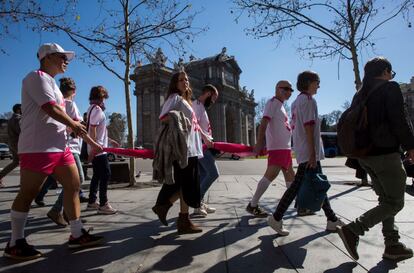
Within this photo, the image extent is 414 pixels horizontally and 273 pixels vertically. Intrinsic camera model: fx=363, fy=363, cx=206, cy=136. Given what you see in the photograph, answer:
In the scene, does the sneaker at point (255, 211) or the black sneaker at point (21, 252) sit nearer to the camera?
the black sneaker at point (21, 252)

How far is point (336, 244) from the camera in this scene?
3.84 meters

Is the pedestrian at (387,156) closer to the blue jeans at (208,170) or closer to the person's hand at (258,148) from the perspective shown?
the person's hand at (258,148)

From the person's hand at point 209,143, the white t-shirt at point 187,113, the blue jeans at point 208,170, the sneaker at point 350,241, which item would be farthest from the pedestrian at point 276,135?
the sneaker at point 350,241

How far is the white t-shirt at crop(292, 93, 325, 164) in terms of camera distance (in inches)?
167

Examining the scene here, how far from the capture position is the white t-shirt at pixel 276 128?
Answer: 5.03m

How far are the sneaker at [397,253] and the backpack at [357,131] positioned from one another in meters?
0.89

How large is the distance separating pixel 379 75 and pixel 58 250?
3661mm

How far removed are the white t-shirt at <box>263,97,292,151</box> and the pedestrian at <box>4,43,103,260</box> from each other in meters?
2.56

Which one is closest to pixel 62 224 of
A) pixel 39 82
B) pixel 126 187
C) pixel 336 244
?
pixel 39 82

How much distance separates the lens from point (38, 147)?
11.5 feet

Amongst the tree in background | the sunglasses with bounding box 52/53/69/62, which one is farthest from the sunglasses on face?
the tree in background

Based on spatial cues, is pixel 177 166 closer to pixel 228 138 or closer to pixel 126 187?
pixel 126 187

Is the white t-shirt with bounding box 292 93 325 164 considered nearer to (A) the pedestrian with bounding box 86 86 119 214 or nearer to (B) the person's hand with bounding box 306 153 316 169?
(B) the person's hand with bounding box 306 153 316 169

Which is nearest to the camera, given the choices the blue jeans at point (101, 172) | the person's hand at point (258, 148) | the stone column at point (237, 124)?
the person's hand at point (258, 148)
